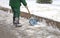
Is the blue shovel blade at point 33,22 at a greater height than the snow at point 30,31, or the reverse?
the blue shovel blade at point 33,22

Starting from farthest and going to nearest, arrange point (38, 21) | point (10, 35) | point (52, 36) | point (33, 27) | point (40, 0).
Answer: point (40, 0) < point (38, 21) < point (33, 27) < point (10, 35) < point (52, 36)

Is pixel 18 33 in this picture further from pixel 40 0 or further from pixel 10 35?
pixel 40 0

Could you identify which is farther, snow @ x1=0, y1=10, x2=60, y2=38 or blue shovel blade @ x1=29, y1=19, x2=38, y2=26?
blue shovel blade @ x1=29, y1=19, x2=38, y2=26

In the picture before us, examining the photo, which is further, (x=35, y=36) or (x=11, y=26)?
(x=11, y=26)

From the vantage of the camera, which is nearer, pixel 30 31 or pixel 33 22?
pixel 30 31

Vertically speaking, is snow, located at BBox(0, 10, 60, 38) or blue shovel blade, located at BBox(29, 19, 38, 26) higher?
blue shovel blade, located at BBox(29, 19, 38, 26)

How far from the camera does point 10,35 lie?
840 cm

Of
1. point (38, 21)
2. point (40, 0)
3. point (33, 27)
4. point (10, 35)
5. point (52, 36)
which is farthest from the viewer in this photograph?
point (40, 0)

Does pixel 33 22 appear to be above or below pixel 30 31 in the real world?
above

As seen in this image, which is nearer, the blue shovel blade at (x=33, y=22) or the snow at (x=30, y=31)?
the snow at (x=30, y=31)

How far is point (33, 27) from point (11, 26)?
102cm

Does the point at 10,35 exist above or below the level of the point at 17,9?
below

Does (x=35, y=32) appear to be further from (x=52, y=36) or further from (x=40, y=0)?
(x=40, y=0)

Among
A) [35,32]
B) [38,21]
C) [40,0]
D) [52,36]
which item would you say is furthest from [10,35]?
[40,0]
